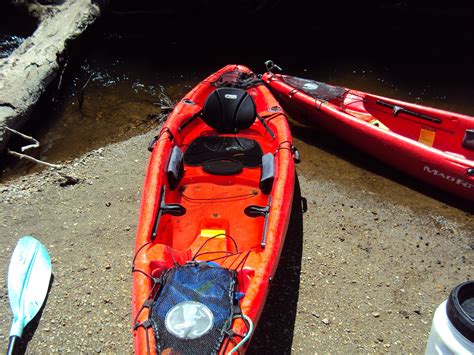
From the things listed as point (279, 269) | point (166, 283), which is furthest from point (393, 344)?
point (166, 283)

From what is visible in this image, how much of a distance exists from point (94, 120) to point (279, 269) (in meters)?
4.00

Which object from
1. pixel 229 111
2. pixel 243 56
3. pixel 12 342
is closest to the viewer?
pixel 12 342

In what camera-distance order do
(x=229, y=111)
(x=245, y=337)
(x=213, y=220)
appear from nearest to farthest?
(x=245, y=337), (x=213, y=220), (x=229, y=111)

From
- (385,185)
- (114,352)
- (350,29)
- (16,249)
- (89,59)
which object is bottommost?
(114,352)

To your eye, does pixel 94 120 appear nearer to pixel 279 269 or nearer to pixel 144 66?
pixel 144 66

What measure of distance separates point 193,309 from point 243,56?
6.59 metres

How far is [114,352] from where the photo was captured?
125 inches

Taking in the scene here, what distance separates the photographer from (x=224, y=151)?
456 cm

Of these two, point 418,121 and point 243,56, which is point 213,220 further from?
point 243,56

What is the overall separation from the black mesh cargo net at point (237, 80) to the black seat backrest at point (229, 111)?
1.83ft

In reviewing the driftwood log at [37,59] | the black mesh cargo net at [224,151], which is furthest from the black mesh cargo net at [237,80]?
the driftwood log at [37,59]

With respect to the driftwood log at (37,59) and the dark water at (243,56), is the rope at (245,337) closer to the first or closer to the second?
the dark water at (243,56)

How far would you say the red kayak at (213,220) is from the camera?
2.53m

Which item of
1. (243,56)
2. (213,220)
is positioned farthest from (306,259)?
(243,56)
